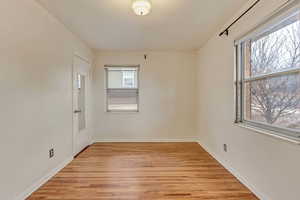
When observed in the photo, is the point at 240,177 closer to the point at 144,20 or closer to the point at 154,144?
the point at 154,144

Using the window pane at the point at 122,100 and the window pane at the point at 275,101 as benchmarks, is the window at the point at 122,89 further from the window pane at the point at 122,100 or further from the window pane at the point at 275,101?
the window pane at the point at 275,101

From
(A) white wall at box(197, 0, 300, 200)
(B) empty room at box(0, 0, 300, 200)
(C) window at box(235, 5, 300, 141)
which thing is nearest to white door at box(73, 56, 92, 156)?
(B) empty room at box(0, 0, 300, 200)

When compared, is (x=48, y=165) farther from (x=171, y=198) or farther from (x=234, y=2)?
(x=234, y=2)

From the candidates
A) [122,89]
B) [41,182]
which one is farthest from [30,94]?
[122,89]

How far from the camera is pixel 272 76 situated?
79.5 inches

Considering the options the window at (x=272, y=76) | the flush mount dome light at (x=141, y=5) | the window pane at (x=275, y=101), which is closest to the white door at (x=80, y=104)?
the flush mount dome light at (x=141, y=5)

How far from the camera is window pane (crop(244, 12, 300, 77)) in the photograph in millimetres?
1758

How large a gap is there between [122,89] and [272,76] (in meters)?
3.52

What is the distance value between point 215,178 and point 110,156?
2.00 metres

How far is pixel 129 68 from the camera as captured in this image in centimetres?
486

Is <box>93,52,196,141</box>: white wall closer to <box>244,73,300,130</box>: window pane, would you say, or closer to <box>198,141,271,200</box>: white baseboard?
<box>198,141,271,200</box>: white baseboard

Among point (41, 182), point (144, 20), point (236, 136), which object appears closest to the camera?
point (41, 182)

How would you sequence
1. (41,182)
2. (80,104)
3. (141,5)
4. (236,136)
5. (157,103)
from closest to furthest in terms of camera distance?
(141,5)
(41,182)
(236,136)
(80,104)
(157,103)

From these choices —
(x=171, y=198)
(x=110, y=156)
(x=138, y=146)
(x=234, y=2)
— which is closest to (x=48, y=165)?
(x=110, y=156)
